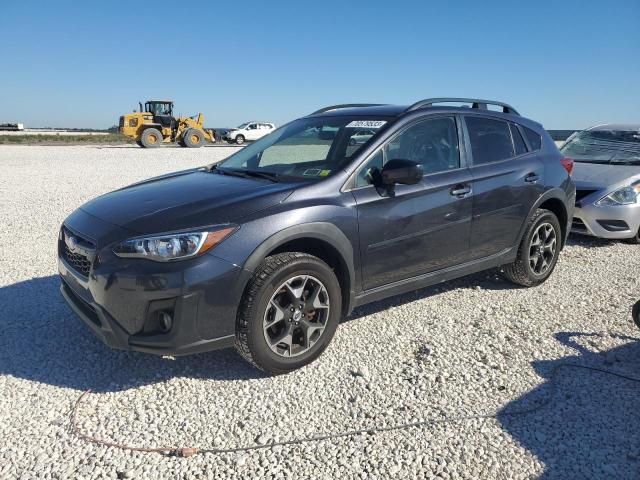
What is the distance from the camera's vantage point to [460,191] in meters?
4.03

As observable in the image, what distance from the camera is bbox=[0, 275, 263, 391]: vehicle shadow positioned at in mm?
3268

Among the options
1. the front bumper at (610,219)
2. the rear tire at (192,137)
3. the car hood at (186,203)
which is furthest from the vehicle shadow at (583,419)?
the rear tire at (192,137)

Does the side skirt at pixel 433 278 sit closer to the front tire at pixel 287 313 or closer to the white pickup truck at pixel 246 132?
the front tire at pixel 287 313

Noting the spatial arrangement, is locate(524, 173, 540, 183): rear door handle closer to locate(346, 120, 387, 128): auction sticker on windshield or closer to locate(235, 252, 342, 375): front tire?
locate(346, 120, 387, 128): auction sticker on windshield

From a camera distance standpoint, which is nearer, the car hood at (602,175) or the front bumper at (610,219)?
the front bumper at (610,219)

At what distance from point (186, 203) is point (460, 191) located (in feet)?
6.94

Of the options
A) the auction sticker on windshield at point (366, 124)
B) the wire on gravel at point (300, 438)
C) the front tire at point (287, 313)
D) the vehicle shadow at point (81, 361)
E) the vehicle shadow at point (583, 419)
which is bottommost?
the vehicle shadow at point (81, 361)

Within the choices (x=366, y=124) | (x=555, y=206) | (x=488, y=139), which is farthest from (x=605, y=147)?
(x=366, y=124)

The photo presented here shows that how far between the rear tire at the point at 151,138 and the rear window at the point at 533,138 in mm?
25805

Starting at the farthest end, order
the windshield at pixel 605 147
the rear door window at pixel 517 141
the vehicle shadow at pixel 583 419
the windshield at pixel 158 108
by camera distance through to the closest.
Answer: the windshield at pixel 158 108 → the windshield at pixel 605 147 → the rear door window at pixel 517 141 → the vehicle shadow at pixel 583 419

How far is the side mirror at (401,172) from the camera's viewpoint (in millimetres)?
3447

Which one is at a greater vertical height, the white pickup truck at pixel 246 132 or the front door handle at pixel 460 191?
the front door handle at pixel 460 191

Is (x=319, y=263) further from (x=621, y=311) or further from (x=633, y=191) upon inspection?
(x=633, y=191)

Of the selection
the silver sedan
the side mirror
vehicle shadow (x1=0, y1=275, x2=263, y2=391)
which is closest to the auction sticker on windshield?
the side mirror
